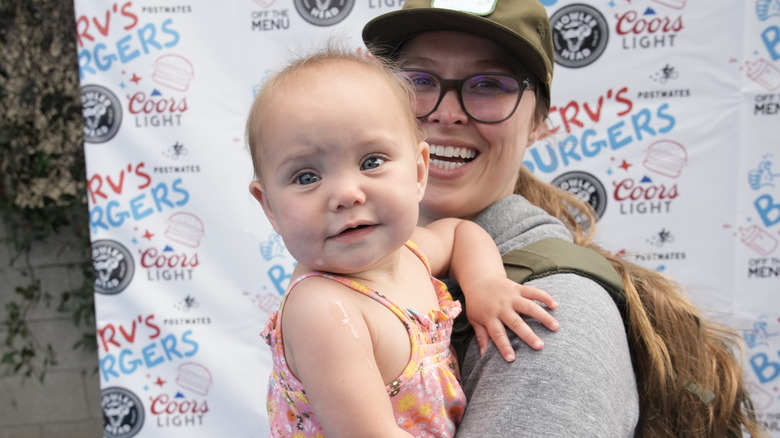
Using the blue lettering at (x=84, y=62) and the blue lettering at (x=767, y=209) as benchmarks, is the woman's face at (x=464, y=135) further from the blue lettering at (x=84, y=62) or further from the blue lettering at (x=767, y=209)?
the blue lettering at (x=84, y=62)

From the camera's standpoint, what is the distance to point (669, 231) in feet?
9.46

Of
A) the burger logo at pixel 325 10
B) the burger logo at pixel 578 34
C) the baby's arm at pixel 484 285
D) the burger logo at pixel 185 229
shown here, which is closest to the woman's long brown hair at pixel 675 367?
the baby's arm at pixel 484 285

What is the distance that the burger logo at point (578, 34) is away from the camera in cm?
278

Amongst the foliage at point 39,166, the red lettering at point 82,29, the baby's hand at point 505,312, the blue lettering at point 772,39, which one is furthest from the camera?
the foliage at point 39,166

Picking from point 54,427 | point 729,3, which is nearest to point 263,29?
point 729,3

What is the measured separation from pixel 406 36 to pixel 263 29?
170 cm

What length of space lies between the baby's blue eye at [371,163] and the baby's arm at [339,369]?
0.20m

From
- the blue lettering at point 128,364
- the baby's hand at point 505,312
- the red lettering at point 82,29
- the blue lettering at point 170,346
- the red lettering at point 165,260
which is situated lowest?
the blue lettering at point 128,364

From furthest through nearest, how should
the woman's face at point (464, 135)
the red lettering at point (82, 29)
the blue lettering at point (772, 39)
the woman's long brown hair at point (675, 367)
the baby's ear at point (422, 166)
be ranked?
the red lettering at point (82, 29), the blue lettering at point (772, 39), the woman's face at point (464, 135), the woman's long brown hair at point (675, 367), the baby's ear at point (422, 166)

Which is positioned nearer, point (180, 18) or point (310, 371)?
point (310, 371)

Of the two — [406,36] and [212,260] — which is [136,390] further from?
[406,36]

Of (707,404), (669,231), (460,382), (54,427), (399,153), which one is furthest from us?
(54,427)

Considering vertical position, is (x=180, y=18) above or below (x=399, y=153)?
above

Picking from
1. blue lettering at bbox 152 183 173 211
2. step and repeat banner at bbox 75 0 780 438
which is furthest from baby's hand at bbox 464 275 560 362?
blue lettering at bbox 152 183 173 211
